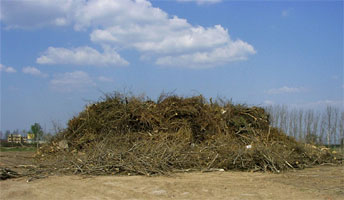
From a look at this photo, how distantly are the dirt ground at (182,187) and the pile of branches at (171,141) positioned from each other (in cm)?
66

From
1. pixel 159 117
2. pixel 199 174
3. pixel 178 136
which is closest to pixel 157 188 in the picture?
pixel 199 174

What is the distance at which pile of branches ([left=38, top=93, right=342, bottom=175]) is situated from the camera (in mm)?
8727

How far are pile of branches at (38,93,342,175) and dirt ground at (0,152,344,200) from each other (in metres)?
0.66

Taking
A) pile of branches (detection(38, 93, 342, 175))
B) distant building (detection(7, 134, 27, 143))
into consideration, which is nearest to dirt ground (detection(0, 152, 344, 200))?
pile of branches (detection(38, 93, 342, 175))

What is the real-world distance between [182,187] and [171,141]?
3460 mm

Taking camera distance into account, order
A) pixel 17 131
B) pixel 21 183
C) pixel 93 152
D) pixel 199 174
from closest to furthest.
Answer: pixel 21 183 < pixel 199 174 < pixel 93 152 < pixel 17 131

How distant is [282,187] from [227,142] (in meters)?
3.88

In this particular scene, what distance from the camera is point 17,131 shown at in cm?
2294

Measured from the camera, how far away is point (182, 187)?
21.7ft

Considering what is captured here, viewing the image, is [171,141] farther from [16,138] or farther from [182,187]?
[16,138]

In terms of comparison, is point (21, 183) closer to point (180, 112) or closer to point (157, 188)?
point (157, 188)

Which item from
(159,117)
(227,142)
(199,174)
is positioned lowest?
(199,174)

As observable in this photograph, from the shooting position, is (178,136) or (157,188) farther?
(178,136)

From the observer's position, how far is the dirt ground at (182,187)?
5.96 m
